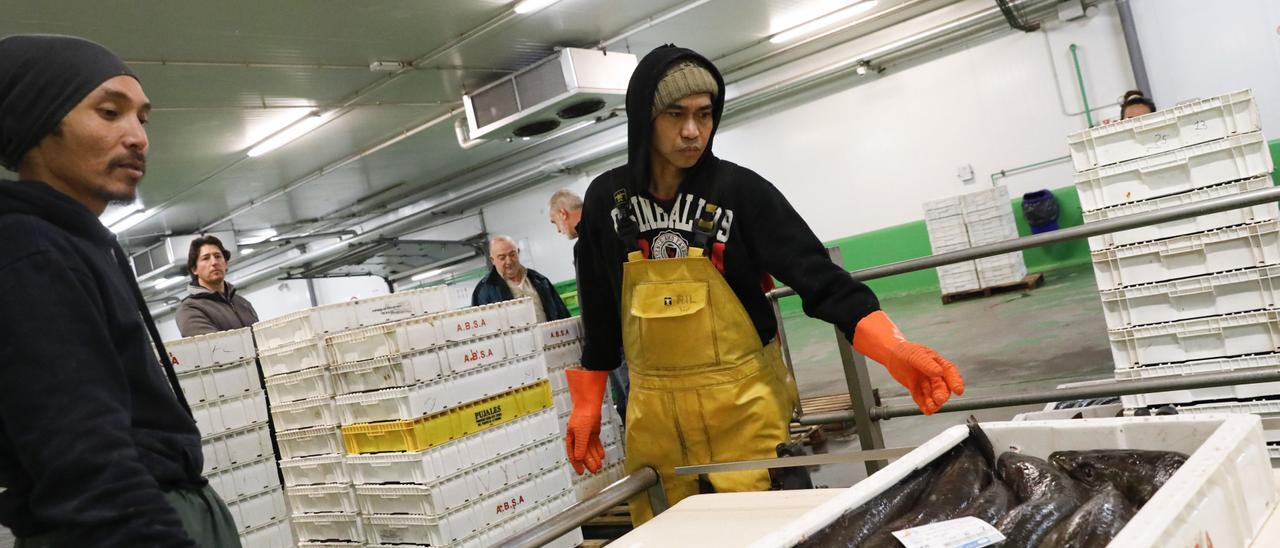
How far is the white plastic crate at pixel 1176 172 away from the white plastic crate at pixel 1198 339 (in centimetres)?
72

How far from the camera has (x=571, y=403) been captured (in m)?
5.61

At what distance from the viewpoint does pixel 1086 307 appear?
326 inches

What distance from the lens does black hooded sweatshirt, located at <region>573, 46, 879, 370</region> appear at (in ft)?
6.40

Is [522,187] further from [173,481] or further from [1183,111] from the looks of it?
[173,481]

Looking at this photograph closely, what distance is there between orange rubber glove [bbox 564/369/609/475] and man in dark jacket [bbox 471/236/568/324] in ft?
11.1

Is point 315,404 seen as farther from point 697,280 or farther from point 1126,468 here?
point 1126,468

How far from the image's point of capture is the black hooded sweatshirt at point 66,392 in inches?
40.5

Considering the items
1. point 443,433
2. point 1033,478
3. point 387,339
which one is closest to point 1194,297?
point 1033,478

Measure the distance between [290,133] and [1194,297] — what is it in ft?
33.9

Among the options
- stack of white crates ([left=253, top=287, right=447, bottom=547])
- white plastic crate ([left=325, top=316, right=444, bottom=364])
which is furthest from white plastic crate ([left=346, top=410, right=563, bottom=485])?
white plastic crate ([left=325, top=316, right=444, bottom=364])

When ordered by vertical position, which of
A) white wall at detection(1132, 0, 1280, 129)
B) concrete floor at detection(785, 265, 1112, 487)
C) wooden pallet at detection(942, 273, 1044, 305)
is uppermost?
white wall at detection(1132, 0, 1280, 129)

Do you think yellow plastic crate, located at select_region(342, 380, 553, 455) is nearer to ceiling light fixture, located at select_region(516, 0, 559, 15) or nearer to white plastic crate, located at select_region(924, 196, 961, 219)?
ceiling light fixture, located at select_region(516, 0, 559, 15)

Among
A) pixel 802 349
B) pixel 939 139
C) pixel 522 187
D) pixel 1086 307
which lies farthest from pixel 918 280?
pixel 522 187

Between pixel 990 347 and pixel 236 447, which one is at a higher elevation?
pixel 236 447
